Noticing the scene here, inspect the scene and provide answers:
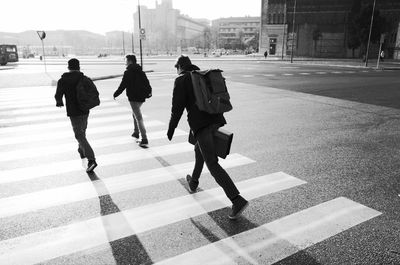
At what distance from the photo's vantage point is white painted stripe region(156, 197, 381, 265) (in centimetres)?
311

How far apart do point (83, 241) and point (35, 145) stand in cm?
422

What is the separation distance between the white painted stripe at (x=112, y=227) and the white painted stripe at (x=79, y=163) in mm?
1892

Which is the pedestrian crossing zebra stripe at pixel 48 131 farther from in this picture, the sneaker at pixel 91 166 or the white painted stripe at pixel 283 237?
the white painted stripe at pixel 283 237

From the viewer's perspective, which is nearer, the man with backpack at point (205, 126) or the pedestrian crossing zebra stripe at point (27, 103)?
the man with backpack at point (205, 126)

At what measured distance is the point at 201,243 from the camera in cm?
336

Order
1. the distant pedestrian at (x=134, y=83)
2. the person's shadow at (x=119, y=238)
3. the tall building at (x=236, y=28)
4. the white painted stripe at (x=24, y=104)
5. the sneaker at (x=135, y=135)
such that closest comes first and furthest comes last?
the person's shadow at (x=119, y=238) < the distant pedestrian at (x=134, y=83) < the sneaker at (x=135, y=135) < the white painted stripe at (x=24, y=104) < the tall building at (x=236, y=28)

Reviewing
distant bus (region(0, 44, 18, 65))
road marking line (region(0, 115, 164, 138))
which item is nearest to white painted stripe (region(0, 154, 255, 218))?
road marking line (region(0, 115, 164, 138))

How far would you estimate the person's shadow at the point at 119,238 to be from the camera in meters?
3.10

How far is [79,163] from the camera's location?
19.0ft

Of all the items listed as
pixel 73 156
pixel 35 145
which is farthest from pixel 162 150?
pixel 35 145

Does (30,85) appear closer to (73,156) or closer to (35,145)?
(35,145)

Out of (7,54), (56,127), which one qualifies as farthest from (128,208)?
(7,54)

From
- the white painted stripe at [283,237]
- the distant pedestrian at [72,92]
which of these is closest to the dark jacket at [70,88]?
the distant pedestrian at [72,92]

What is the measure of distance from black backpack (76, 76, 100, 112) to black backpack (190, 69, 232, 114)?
7.16ft
